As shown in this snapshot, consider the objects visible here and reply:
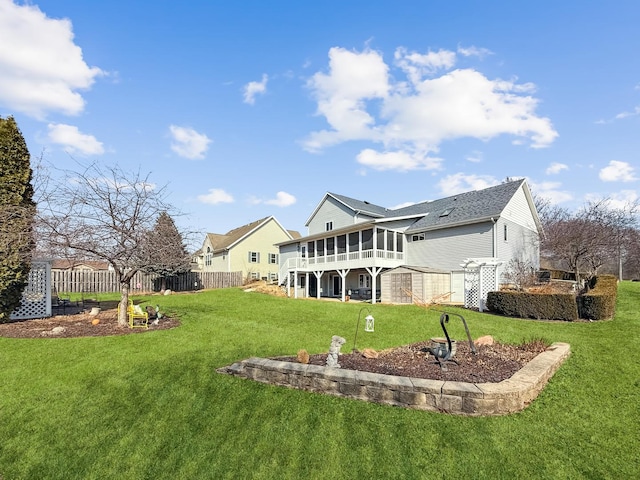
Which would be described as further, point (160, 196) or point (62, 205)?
point (160, 196)

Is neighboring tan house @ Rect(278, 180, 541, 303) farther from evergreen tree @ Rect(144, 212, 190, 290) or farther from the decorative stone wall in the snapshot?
the decorative stone wall

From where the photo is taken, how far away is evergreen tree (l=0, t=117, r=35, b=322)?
37.0ft

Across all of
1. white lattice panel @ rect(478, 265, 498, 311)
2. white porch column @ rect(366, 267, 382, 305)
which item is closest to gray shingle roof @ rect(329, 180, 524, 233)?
white porch column @ rect(366, 267, 382, 305)

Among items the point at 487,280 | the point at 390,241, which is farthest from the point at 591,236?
the point at 390,241

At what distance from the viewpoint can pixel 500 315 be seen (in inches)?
566

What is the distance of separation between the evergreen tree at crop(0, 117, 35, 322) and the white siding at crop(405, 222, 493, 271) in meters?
19.2

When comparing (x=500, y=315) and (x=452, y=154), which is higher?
(x=452, y=154)

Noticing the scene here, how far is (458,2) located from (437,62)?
6.40 feet

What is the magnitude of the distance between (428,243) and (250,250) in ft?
63.4

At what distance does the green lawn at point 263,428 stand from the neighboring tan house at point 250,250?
2726 centimetres

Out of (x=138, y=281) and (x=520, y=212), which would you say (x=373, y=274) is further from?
(x=138, y=281)

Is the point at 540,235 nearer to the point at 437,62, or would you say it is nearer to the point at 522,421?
the point at 437,62

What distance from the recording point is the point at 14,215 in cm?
1159

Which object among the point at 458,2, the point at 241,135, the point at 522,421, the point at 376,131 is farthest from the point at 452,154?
the point at 522,421
